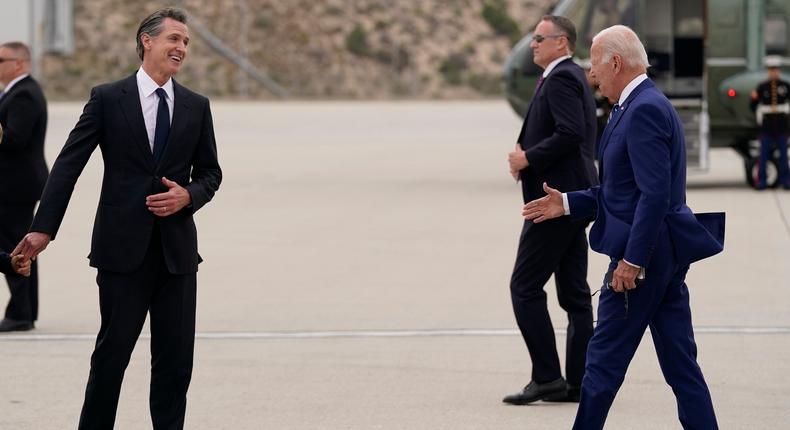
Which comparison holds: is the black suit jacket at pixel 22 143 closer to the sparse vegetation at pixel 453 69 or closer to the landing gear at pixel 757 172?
the landing gear at pixel 757 172

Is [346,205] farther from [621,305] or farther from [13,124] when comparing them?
[621,305]

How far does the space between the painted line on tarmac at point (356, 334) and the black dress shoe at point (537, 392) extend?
6.60 ft

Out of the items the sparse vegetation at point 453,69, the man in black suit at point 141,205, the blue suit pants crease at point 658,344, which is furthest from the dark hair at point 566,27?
the sparse vegetation at point 453,69

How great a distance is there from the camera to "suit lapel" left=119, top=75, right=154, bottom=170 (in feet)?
20.0

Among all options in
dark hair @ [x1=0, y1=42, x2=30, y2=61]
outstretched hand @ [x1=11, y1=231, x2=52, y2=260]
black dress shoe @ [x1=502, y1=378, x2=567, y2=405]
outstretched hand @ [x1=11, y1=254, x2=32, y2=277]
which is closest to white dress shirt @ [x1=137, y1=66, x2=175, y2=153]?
outstretched hand @ [x1=11, y1=231, x2=52, y2=260]

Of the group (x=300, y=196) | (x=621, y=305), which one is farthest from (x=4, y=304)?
(x=300, y=196)

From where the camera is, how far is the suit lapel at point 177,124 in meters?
6.15

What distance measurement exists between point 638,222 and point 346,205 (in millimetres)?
13744

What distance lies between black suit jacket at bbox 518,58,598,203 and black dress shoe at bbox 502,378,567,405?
0.95 m

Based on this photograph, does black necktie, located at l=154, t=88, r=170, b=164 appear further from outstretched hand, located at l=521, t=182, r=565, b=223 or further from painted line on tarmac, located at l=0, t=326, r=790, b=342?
painted line on tarmac, located at l=0, t=326, r=790, b=342

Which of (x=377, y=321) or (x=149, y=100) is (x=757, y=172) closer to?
(x=377, y=321)

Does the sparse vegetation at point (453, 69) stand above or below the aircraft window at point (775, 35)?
below

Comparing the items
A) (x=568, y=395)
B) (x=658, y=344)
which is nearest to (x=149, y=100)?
(x=658, y=344)

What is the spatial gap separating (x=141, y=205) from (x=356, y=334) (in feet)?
13.2
